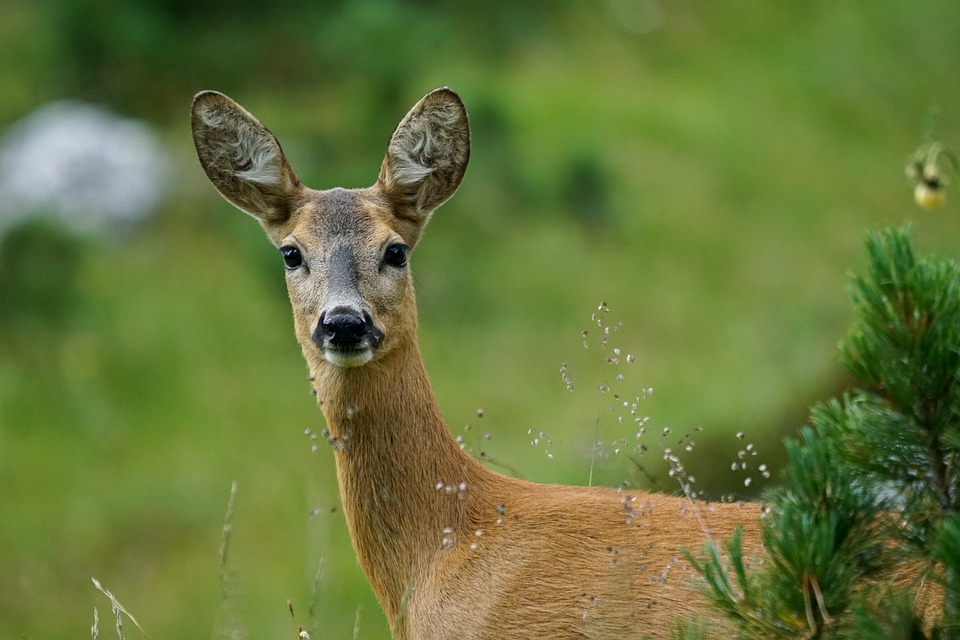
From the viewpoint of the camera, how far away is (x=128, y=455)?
33.9 ft

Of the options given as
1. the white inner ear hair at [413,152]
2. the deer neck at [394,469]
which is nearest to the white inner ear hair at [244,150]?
the white inner ear hair at [413,152]

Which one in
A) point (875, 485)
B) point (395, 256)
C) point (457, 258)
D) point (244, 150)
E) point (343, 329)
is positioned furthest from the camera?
point (457, 258)

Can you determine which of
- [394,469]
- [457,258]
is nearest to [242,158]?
[394,469]

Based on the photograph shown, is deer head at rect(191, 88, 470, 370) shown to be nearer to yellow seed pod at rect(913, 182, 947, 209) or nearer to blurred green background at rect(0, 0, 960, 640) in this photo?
yellow seed pod at rect(913, 182, 947, 209)

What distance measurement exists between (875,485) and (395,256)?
2.18m

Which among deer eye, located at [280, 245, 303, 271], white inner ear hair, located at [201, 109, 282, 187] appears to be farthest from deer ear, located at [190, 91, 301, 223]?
deer eye, located at [280, 245, 303, 271]

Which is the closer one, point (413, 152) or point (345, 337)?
point (345, 337)

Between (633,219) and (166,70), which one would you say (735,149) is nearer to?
(633,219)

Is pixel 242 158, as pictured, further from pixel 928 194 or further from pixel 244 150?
pixel 928 194

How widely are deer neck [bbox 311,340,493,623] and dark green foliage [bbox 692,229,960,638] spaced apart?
1530 millimetres

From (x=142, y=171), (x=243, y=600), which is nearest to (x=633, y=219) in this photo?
(x=142, y=171)

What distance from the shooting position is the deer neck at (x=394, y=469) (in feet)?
13.8

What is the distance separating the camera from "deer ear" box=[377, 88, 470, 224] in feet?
15.9

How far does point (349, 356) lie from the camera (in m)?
4.25
